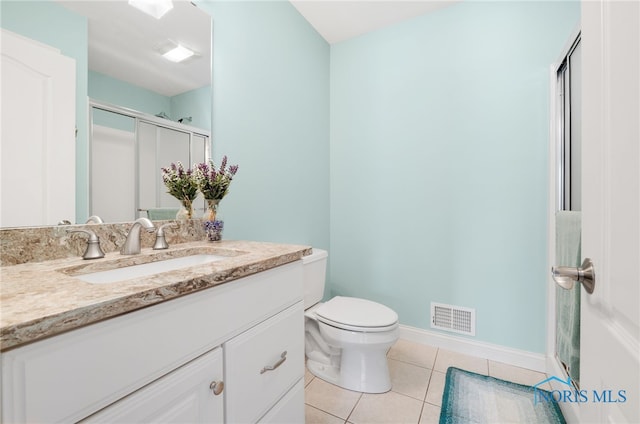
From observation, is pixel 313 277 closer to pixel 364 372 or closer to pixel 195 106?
pixel 364 372

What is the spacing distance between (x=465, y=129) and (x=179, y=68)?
1.73 metres

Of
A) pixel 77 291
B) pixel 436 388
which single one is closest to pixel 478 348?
pixel 436 388

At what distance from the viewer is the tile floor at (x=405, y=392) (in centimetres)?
133

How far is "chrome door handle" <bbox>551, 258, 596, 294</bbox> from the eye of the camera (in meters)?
0.49

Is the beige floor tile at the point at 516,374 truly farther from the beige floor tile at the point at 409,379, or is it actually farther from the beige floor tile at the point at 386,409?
the beige floor tile at the point at 386,409

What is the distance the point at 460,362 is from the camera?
5.80 feet

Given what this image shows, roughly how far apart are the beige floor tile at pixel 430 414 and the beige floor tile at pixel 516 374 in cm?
52

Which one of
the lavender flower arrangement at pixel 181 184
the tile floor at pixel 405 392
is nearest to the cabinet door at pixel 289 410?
the tile floor at pixel 405 392

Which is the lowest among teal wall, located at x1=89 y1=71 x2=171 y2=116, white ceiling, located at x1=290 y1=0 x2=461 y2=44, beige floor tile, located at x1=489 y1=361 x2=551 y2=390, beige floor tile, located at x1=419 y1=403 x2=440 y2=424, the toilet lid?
beige floor tile, located at x1=419 y1=403 x2=440 y2=424

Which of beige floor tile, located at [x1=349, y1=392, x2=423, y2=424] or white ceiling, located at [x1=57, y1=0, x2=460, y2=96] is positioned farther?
beige floor tile, located at [x1=349, y1=392, x2=423, y2=424]

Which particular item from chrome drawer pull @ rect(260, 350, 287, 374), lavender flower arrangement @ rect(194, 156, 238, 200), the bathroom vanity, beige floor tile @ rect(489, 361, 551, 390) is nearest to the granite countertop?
the bathroom vanity

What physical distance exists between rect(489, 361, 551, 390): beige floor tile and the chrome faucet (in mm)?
1974

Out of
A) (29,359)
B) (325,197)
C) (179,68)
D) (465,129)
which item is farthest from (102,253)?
(465,129)

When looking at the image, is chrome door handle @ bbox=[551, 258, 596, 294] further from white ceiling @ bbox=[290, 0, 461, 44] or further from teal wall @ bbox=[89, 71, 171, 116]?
white ceiling @ bbox=[290, 0, 461, 44]
